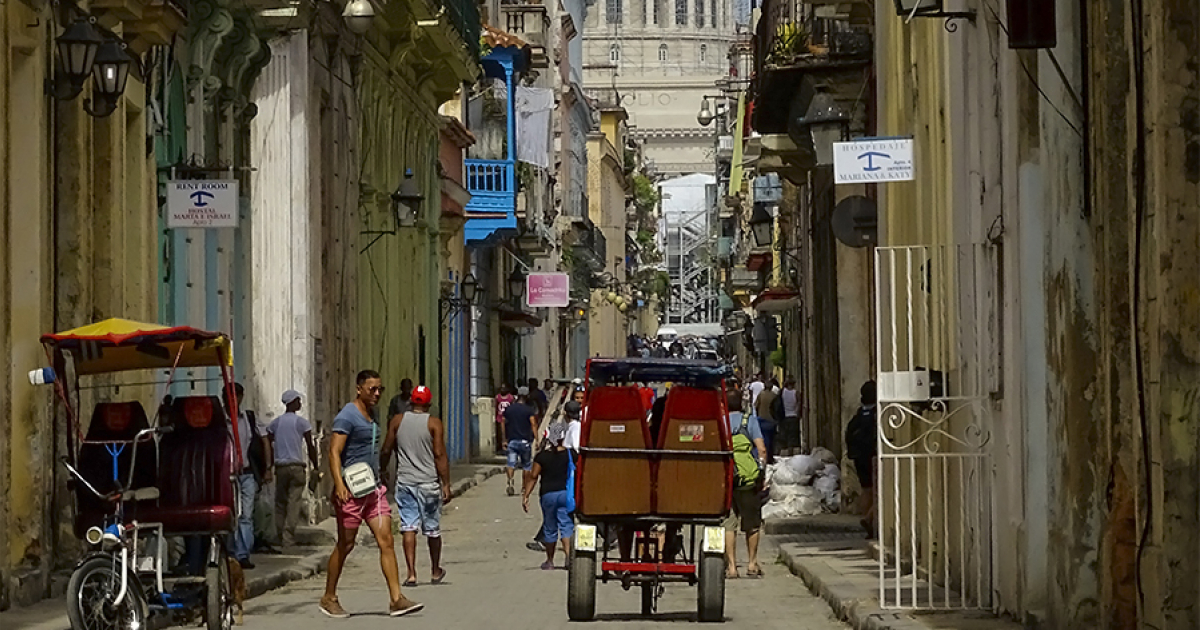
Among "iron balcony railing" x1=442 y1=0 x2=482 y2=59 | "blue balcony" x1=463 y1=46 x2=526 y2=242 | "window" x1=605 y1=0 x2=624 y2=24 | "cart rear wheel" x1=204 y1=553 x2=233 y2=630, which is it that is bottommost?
"cart rear wheel" x1=204 y1=553 x2=233 y2=630

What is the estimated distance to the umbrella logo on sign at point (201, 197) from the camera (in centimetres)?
1944

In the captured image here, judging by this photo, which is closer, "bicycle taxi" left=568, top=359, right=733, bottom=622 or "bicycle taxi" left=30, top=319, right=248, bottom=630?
"bicycle taxi" left=30, top=319, right=248, bottom=630

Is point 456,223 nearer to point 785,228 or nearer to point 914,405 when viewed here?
point 785,228

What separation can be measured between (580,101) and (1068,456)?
70.3 metres

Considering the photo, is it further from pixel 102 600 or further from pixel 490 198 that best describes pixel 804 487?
pixel 490 198

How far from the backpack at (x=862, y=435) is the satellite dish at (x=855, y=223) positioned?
163 cm

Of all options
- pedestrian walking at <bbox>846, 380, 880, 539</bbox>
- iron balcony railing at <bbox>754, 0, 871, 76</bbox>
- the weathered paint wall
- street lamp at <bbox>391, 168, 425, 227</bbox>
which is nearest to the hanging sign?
pedestrian walking at <bbox>846, 380, 880, 539</bbox>

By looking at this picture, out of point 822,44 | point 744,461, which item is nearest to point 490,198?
point 822,44

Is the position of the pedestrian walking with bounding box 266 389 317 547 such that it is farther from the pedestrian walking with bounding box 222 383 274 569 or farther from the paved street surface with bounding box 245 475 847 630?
the pedestrian walking with bounding box 222 383 274 569

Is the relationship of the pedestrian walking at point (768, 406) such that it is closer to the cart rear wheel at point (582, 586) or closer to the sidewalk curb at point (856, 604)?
the sidewalk curb at point (856, 604)

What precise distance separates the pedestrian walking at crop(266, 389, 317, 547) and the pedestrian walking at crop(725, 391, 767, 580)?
4.28 m

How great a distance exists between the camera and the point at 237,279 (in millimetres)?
25594

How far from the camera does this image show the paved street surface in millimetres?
16031

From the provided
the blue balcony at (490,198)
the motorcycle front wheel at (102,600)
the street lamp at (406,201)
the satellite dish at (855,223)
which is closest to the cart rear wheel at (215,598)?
the motorcycle front wheel at (102,600)
